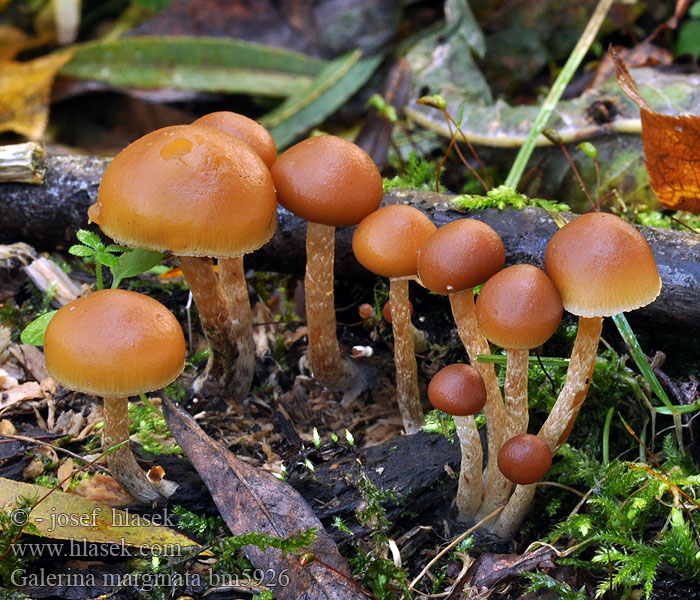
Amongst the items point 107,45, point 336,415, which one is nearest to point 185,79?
point 107,45

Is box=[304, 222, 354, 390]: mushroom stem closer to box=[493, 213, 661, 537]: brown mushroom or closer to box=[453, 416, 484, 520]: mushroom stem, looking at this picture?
box=[453, 416, 484, 520]: mushroom stem

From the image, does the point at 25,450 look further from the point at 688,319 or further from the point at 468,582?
the point at 688,319

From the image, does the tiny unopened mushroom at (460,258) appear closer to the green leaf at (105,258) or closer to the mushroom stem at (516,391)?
the mushroom stem at (516,391)

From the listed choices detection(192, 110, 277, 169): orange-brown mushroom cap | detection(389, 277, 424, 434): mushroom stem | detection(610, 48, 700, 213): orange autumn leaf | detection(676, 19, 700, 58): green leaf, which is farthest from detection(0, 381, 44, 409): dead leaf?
detection(676, 19, 700, 58): green leaf

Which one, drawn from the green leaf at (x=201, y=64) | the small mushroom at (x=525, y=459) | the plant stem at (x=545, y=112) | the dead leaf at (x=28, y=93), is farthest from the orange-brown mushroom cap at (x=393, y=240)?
the dead leaf at (x=28, y=93)

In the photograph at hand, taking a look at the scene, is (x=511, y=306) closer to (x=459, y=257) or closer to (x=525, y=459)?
(x=459, y=257)

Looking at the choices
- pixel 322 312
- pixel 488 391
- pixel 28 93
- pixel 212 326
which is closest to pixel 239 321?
pixel 212 326
